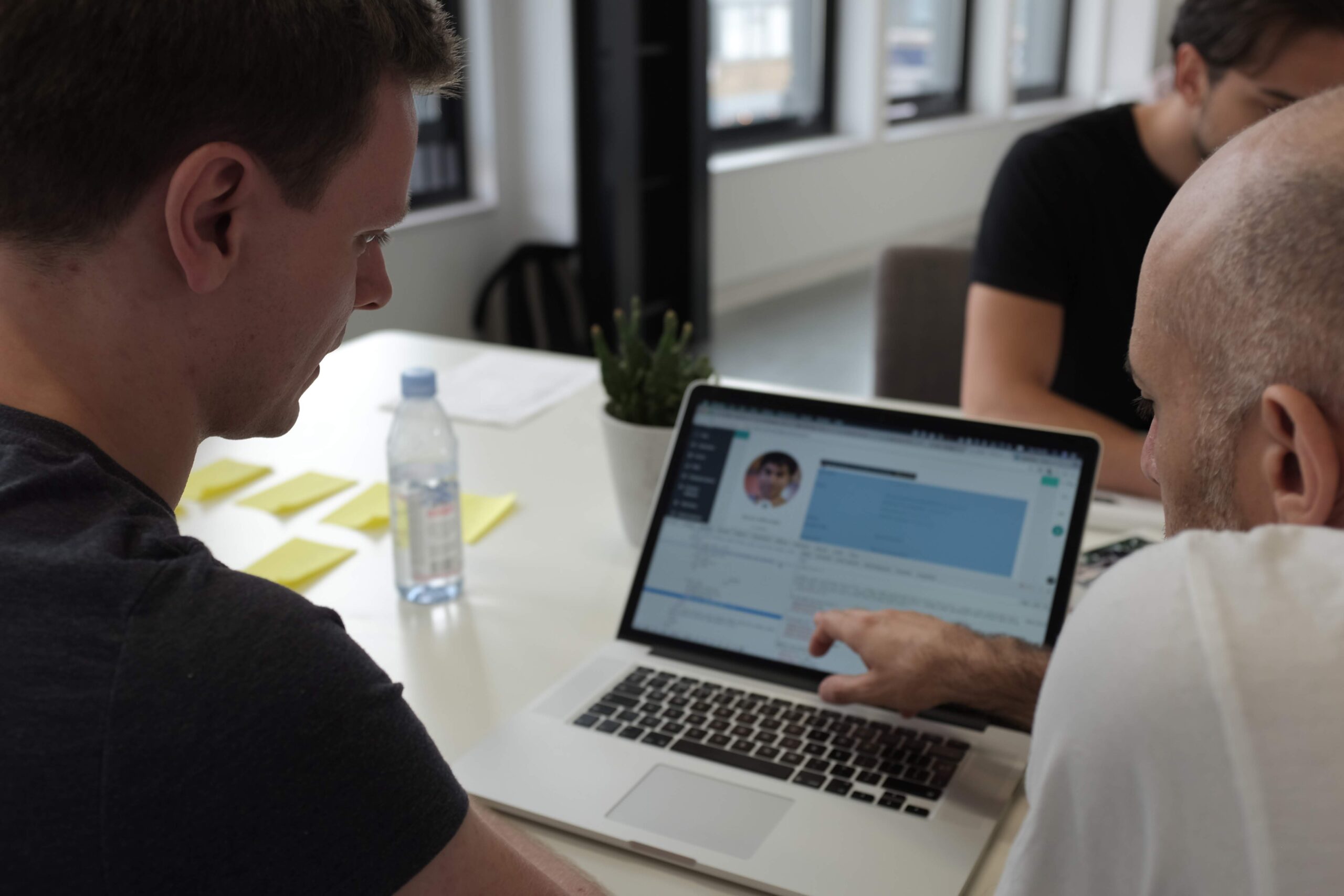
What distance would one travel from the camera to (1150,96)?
23.8 feet

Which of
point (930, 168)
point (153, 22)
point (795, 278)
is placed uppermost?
point (153, 22)

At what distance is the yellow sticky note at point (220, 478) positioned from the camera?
1.62 m

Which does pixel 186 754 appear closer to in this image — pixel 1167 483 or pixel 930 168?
pixel 1167 483

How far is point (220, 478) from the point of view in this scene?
166cm

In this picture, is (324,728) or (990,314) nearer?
(324,728)

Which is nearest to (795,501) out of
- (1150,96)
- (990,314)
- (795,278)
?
(990,314)

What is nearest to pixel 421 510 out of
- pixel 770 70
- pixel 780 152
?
pixel 780 152

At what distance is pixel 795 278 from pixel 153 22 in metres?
5.71

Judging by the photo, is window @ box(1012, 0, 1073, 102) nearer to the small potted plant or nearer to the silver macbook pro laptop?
Result: the small potted plant

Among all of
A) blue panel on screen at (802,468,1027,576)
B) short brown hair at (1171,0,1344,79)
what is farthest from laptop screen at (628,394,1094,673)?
short brown hair at (1171,0,1344,79)

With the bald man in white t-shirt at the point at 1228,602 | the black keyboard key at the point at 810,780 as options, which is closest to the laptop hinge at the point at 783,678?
the black keyboard key at the point at 810,780

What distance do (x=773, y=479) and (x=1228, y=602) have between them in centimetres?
70

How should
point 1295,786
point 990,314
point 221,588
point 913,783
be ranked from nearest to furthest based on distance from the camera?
point 1295,786 → point 221,588 → point 913,783 → point 990,314

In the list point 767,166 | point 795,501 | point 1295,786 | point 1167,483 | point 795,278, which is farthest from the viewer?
point 795,278
